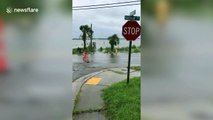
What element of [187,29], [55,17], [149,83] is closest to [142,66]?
[149,83]

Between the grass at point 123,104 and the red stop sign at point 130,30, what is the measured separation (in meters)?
0.95

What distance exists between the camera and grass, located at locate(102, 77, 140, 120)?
389 centimetres

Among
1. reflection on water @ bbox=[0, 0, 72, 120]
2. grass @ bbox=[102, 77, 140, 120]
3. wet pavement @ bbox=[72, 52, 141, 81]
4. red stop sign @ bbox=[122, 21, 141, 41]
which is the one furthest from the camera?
wet pavement @ bbox=[72, 52, 141, 81]

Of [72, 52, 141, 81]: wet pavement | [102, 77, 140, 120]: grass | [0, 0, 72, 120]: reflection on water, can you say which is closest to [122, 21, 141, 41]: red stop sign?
[72, 52, 141, 81]: wet pavement

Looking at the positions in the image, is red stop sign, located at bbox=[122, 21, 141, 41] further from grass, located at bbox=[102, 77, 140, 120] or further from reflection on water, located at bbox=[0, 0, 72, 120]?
reflection on water, located at bbox=[0, 0, 72, 120]

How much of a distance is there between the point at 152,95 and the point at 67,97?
407mm

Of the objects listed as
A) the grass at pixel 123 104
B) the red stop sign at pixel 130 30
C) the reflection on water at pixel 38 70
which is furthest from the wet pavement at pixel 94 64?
the reflection on water at pixel 38 70

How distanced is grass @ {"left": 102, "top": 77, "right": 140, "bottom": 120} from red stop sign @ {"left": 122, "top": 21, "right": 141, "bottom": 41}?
37.4 inches

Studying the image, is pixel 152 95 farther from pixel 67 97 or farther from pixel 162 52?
pixel 67 97

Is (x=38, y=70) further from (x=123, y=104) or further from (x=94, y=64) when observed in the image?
(x=94, y=64)

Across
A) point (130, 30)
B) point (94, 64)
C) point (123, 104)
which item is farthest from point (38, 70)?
point (94, 64)

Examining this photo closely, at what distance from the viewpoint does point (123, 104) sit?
4469 mm

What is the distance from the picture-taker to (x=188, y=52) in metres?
1.32

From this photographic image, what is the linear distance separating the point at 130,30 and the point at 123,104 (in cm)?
136
